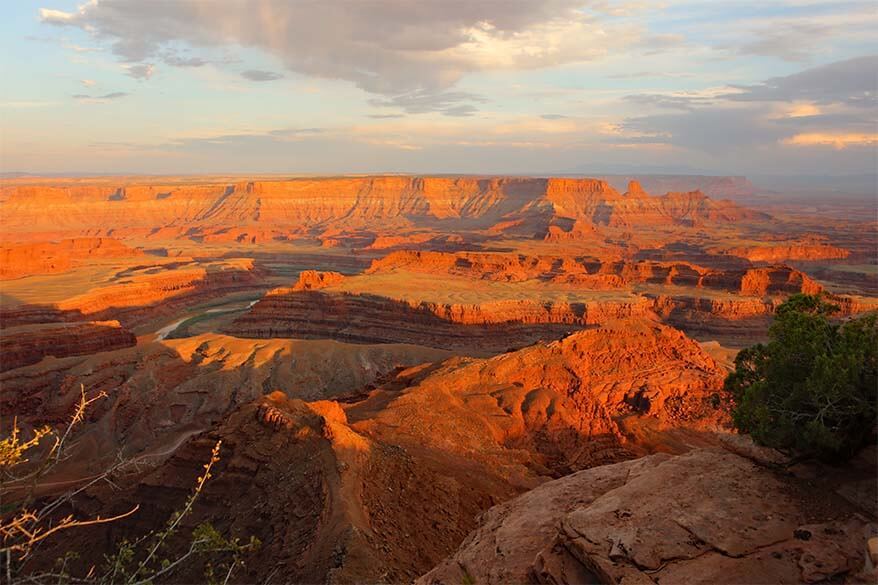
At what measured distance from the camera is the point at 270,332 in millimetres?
74750

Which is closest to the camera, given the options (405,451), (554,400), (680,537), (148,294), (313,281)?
(680,537)

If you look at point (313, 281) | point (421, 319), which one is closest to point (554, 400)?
point (421, 319)

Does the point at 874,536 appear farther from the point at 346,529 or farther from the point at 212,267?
the point at 212,267

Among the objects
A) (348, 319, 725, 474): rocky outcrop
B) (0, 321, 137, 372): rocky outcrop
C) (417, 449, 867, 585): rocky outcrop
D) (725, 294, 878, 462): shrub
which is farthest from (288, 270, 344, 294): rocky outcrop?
(725, 294, 878, 462): shrub

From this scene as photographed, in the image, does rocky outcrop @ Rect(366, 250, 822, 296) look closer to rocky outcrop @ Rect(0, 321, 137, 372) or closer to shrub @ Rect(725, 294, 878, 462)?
rocky outcrop @ Rect(0, 321, 137, 372)

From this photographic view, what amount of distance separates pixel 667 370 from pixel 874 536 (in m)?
34.0

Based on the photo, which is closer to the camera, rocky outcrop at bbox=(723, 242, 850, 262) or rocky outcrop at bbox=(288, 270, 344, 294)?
rocky outcrop at bbox=(288, 270, 344, 294)

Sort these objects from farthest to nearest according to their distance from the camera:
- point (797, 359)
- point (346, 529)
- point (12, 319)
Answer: point (12, 319)
point (346, 529)
point (797, 359)

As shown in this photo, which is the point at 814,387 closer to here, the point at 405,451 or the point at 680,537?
the point at 680,537

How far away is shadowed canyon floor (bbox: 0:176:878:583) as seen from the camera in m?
12.6

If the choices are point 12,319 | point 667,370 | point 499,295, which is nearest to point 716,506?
point 667,370

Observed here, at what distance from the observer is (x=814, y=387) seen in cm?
1311

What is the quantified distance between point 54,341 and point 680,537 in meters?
64.9

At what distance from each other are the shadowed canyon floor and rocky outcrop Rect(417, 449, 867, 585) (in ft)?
0.18
